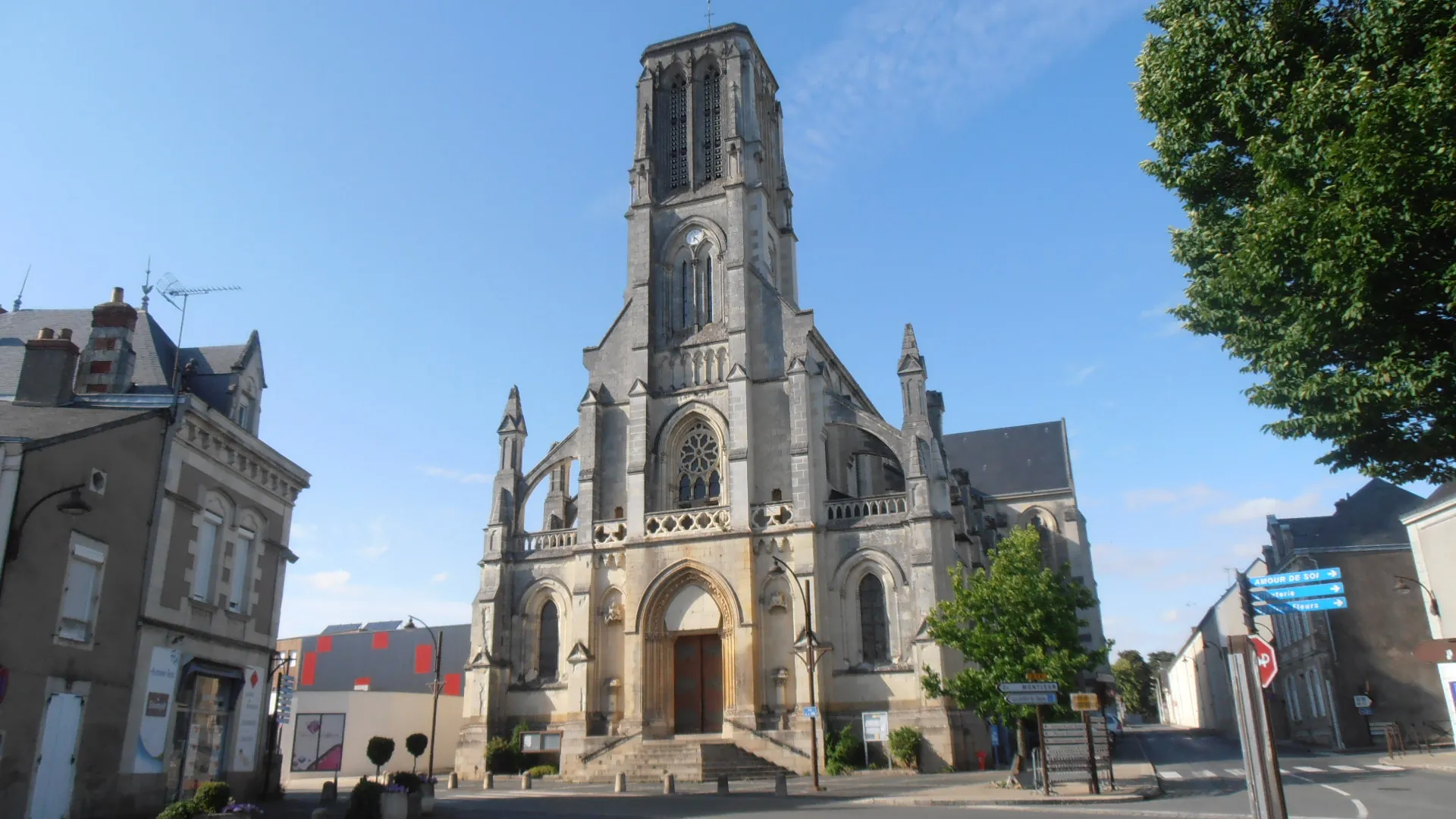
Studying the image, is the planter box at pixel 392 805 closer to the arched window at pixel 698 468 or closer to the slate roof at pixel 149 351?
the slate roof at pixel 149 351

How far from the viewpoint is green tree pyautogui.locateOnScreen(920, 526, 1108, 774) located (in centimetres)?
2272

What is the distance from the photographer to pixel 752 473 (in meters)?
32.0

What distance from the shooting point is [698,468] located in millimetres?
33406

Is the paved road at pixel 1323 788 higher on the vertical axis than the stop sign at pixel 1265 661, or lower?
lower

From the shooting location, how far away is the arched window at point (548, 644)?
3256 centimetres

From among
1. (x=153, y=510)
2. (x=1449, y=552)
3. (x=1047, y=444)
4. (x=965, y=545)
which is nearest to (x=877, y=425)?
(x=965, y=545)

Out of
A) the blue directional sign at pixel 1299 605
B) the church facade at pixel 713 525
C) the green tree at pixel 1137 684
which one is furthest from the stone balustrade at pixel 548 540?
the green tree at pixel 1137 684

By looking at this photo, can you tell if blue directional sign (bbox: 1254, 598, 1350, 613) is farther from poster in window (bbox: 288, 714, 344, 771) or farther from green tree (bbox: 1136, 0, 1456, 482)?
poster in window (bbox: 288, 714, 344, 771)

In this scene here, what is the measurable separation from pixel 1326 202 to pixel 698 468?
24.4 metres

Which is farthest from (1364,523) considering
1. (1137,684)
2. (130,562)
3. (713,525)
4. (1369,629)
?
(1137,684)

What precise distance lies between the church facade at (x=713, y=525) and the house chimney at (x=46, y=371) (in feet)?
55.6

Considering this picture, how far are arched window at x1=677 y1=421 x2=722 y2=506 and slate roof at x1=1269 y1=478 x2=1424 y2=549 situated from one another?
24361 millimetres

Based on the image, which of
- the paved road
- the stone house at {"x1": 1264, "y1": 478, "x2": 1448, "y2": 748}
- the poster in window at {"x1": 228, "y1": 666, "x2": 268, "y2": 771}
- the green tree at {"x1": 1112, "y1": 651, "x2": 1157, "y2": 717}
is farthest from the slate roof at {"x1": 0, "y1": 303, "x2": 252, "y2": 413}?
the green tree at {"x1": 1112, "y1": 651, "x2": 1157, "y2": 717}

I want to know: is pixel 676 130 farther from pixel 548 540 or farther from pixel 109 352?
pixel 109 352
